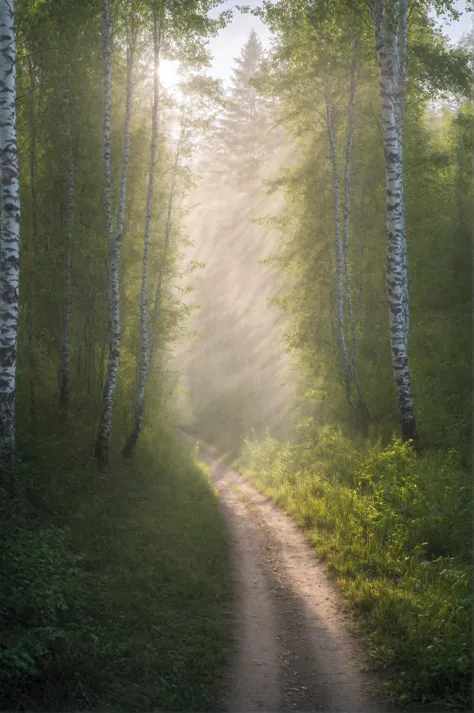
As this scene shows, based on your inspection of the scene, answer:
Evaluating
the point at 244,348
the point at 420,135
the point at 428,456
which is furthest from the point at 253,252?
the point at 428,456

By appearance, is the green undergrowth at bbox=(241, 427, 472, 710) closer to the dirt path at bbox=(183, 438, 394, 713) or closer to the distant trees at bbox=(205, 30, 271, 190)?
the dirt path at bbox=(183, 438, 394, 713)

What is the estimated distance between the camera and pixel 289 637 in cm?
833

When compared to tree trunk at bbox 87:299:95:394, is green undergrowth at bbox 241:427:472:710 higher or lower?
lower

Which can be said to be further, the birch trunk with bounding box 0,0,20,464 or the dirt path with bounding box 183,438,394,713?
the birch trunk with bounding box 0,0,20,464

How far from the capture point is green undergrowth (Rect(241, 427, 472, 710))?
6.75 meters

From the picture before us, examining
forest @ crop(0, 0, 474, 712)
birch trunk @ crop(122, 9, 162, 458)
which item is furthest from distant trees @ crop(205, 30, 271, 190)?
birch trunk @ crop(122, 9, 162, 458)

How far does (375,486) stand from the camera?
41.4 ft

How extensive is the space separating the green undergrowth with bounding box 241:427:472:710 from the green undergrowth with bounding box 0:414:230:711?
8.11 feet

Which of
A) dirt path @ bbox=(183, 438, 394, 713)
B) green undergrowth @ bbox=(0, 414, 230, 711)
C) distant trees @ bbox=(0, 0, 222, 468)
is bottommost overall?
dirt path @ bbox=(183, 438, 394, 713)

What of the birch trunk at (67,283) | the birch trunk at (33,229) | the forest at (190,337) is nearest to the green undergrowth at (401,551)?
the forest at (190,337)

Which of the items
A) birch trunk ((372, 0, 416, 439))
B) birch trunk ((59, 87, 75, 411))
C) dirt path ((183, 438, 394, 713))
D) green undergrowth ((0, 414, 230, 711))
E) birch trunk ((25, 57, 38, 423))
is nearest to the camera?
green undergrowth ((0, 414, 230, 711))

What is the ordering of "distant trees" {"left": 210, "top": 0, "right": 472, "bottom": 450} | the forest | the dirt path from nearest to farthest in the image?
the dirt path, the forest, "distant trees" {"left": 210, "top": 0, "right": 472, "bottom": 450}

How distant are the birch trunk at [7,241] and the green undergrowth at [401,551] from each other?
7513mm

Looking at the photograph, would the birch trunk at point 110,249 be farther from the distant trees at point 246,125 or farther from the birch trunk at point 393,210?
the distant trees at point 246,125
